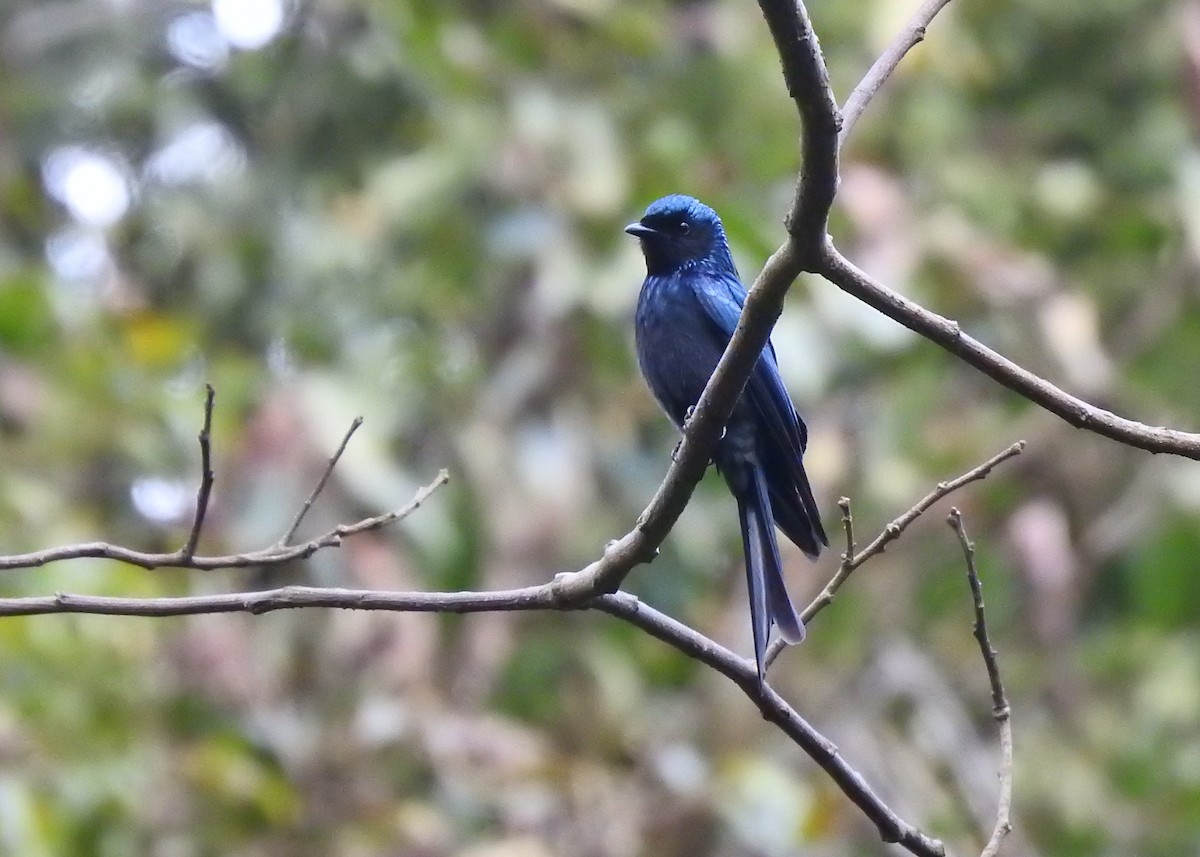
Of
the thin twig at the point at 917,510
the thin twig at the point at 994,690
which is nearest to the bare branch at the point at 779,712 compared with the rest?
the thin twig at the point at 994,690

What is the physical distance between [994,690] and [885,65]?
111cm

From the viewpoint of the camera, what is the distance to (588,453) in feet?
19.5

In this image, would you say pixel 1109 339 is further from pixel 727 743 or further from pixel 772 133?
pixel 727 743

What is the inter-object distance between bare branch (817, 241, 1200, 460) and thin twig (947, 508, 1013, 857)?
0.30 m

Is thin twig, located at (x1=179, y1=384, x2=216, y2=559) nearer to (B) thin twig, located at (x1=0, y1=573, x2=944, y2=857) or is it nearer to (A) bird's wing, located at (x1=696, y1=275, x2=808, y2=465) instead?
(B) thin twig, located at (x1=0, y1=573, x2=944, y2=857)

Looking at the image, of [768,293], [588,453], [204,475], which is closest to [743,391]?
[768,293]

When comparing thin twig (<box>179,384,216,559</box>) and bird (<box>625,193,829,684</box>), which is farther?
bird (<box>625,193,829,684</box>)

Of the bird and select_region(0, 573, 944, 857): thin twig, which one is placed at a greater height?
the bird

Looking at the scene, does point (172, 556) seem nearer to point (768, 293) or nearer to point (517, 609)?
point (517, 609)

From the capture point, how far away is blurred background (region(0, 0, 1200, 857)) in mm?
5070

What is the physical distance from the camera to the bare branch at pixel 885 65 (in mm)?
2500

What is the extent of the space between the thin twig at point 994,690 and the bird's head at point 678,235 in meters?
1.47

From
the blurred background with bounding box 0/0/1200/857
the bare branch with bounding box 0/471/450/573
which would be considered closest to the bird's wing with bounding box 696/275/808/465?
the bare branch with bounding box 0/471/450/573

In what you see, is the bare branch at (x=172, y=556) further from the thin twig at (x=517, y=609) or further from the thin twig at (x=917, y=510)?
the thin twig at (x=917, y=510)
